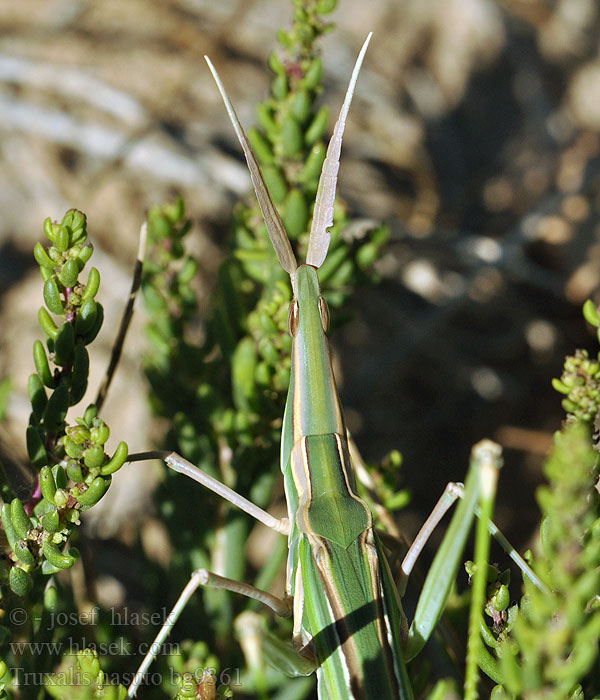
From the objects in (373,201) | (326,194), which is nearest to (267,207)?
(326,194)

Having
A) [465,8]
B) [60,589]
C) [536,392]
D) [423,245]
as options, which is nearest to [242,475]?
[60,589]

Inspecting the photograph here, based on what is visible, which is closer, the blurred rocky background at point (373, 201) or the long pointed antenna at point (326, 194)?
the long pointed antenna at point (326, 194)

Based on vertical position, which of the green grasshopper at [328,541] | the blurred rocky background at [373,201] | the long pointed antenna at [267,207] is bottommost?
the green grasshopper at [328,541]

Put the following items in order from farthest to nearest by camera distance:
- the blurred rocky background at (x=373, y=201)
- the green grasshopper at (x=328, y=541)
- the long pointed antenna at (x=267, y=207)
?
the blurred rocky background at (x=373, y=201) < the long pointed antenna at (x=267, y=207) < the green grasshopper at (x=328, y=541)

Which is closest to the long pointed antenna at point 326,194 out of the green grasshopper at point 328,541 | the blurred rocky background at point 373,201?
the green grasshopper at point 328,541

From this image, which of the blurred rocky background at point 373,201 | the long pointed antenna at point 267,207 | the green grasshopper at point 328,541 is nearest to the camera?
the green grasshopper at point 328,541

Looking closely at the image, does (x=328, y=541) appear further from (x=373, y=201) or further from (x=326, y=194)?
(x=373, y=201)

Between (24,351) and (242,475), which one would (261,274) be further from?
(24,351)

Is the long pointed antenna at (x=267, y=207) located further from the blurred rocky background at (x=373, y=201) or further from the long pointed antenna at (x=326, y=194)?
the blurred rocky background at (x=373, y=201)
